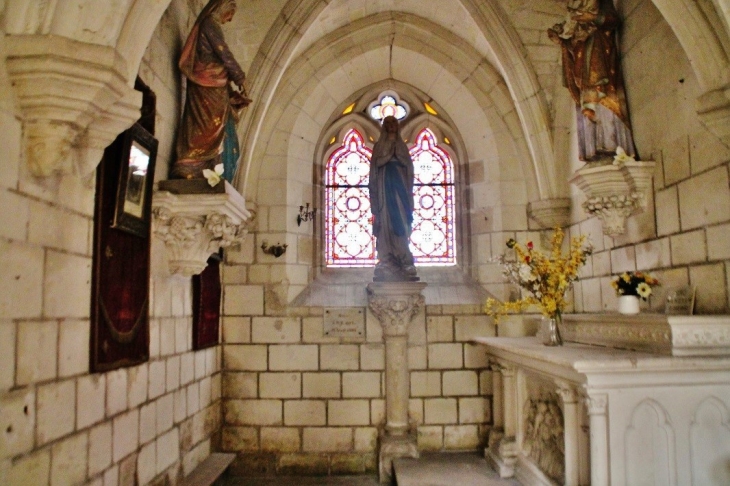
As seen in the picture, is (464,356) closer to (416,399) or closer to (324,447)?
(416,399)

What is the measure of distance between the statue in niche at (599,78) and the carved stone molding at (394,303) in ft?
6.73

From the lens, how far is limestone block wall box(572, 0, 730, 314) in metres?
3.50

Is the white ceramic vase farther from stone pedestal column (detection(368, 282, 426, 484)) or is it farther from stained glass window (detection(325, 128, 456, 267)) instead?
stained glass window (detection(325, 128, 456, 267))

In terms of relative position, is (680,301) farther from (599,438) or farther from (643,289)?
(599,438)

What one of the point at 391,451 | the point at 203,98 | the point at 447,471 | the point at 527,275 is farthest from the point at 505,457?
the point at 203,98

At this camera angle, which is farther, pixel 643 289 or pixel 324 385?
pixel 324 385

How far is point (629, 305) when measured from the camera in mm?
3826

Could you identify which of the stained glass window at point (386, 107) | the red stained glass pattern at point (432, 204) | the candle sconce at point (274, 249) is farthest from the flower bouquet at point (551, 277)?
the stained glass window at point (386, 107)

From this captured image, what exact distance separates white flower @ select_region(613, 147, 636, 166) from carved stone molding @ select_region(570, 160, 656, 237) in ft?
0.06

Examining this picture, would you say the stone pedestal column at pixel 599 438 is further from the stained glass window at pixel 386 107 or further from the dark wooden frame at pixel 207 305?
the stained glass window at pixel 386 107

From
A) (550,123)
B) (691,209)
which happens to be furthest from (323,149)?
(691,209)

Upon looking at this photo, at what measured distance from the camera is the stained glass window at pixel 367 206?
21.6 ft

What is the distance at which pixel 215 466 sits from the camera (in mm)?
4645

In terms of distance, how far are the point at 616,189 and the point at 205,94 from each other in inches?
120
